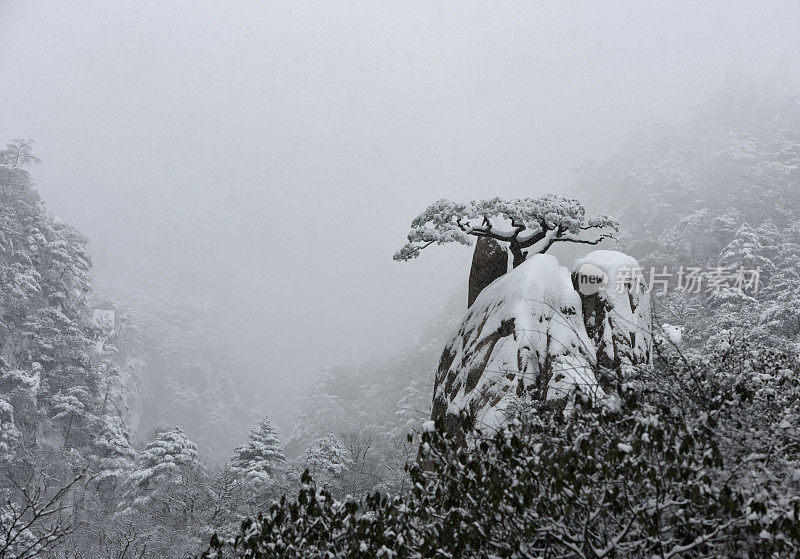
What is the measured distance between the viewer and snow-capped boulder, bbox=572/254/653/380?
973 centimetres

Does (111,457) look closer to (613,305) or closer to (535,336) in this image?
(535,336)

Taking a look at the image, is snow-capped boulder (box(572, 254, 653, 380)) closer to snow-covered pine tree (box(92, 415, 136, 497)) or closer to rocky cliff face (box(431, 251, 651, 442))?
rocky cliff face (box(431, 251, 651, 442))

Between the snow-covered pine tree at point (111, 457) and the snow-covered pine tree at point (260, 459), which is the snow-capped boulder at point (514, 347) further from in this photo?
the snow-covered pine tree at point (111, 457)

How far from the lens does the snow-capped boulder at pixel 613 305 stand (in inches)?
383

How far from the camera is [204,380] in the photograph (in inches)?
3049

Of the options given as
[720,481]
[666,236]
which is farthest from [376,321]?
[720,481]

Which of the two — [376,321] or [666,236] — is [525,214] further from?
[376,321]

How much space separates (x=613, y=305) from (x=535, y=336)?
6.53 ft

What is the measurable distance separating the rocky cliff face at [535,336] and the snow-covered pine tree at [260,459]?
15786mm

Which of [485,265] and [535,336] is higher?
[485,265]

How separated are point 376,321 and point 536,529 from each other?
115539mm

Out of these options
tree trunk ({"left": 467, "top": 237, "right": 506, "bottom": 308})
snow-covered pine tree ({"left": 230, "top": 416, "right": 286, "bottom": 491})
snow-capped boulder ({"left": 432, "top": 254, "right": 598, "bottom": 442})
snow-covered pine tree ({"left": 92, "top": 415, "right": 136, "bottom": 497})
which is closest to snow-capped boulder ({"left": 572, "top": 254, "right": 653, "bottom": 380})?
snow-capped boulder ({"left": 432, "top": 254, "right": 598, "bottom": 442})

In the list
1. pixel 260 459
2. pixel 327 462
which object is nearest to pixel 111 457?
pixel 260 459

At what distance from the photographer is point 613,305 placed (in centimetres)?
1017
